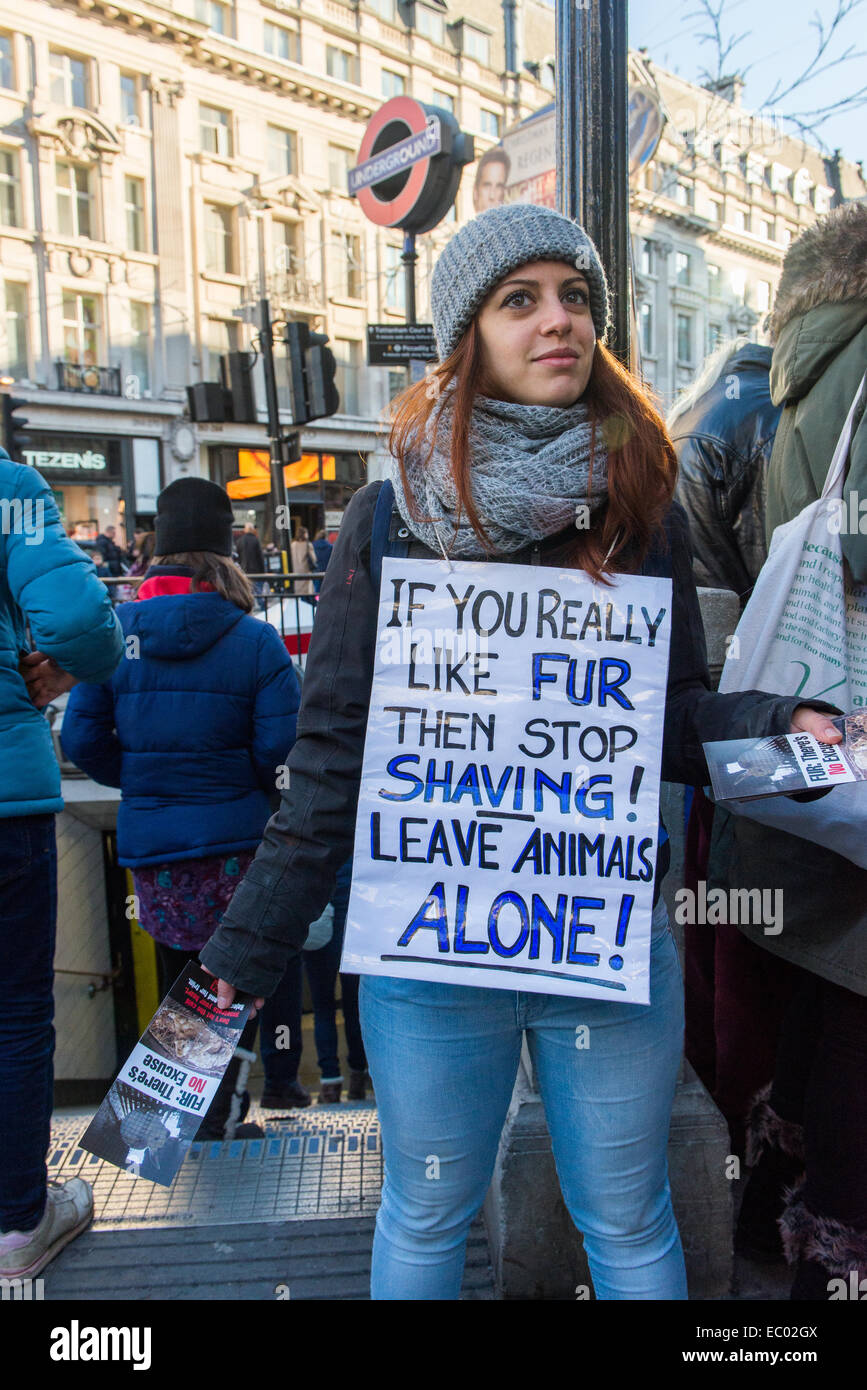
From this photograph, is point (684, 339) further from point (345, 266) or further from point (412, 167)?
point (412, 167)

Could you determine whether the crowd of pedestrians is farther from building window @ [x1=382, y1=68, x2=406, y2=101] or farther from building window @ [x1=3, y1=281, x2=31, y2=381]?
building window @ [x1=382, y1=68, x2=406, y2=101]

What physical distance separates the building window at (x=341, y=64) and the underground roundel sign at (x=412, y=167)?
2777cm

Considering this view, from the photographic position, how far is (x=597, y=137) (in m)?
2.45

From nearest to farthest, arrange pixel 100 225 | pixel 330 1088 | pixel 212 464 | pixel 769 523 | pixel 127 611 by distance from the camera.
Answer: pixel 769 523
pixel 127 611
pixel 330 1088
pixel 100 225
pixel 212 464

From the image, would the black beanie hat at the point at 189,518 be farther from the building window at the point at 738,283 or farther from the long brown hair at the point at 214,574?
the building window at the point at 738,283

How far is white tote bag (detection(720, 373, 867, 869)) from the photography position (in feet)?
6.09

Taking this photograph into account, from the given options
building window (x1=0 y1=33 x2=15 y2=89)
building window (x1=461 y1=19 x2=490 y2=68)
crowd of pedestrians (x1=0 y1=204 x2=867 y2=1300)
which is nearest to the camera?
crowd of pedestrians (x1=0 y1=204 x2=867 y2=1300)

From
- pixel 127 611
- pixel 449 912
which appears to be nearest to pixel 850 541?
pixel 449 912

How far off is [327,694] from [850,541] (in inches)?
39.8

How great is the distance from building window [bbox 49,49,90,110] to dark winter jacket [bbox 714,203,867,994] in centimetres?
3017

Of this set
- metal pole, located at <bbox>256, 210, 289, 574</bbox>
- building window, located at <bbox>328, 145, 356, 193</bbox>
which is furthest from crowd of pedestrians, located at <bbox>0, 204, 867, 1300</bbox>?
building window, located at <bbox>328, 145, 356, 193</bbox>

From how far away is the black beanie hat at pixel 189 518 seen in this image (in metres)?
3.00

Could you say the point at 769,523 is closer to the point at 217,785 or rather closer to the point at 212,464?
the point at 217,785
